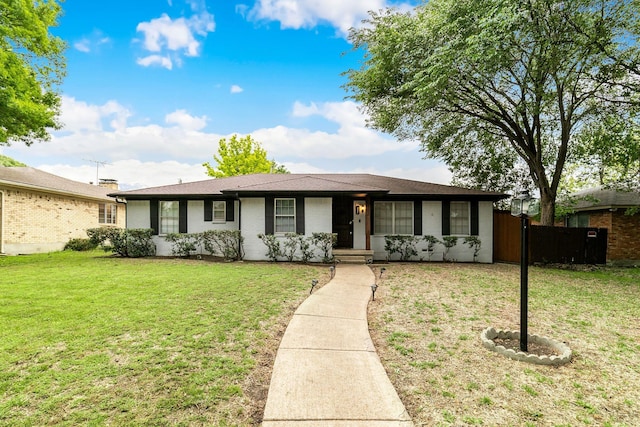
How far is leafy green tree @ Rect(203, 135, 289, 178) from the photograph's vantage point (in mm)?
29250

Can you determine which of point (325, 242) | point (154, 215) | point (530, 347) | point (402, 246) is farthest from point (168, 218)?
point (530, 347)

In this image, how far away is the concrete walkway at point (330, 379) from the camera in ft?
8.04

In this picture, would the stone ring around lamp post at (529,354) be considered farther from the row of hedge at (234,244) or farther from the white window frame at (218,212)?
the white window frame at (218,212)

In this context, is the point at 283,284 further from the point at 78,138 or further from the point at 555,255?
the point at 78,138

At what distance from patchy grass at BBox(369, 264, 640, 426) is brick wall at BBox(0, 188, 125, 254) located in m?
16.1

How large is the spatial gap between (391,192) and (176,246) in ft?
29.5

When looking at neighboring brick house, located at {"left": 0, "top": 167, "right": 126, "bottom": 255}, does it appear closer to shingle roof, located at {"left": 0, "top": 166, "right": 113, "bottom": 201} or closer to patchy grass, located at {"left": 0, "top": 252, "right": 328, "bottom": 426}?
shingle roof, located at {"left": 0, "top": 166, "right": 113, "bottom": 201}

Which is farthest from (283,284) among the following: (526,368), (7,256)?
(7,256)

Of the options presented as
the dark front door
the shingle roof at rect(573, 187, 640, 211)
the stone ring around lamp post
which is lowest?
the stone ring around lamp post

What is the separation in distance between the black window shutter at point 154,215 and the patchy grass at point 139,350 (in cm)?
558

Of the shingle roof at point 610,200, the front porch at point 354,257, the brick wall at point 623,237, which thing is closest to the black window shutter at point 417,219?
the front porch at point 354,257

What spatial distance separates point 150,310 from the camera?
5.04 metres

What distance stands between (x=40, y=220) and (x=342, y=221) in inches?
564

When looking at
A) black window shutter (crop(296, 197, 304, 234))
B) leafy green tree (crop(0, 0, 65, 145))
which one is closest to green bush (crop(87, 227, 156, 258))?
leafy green tree (crop(0, 0, 65, 145))
